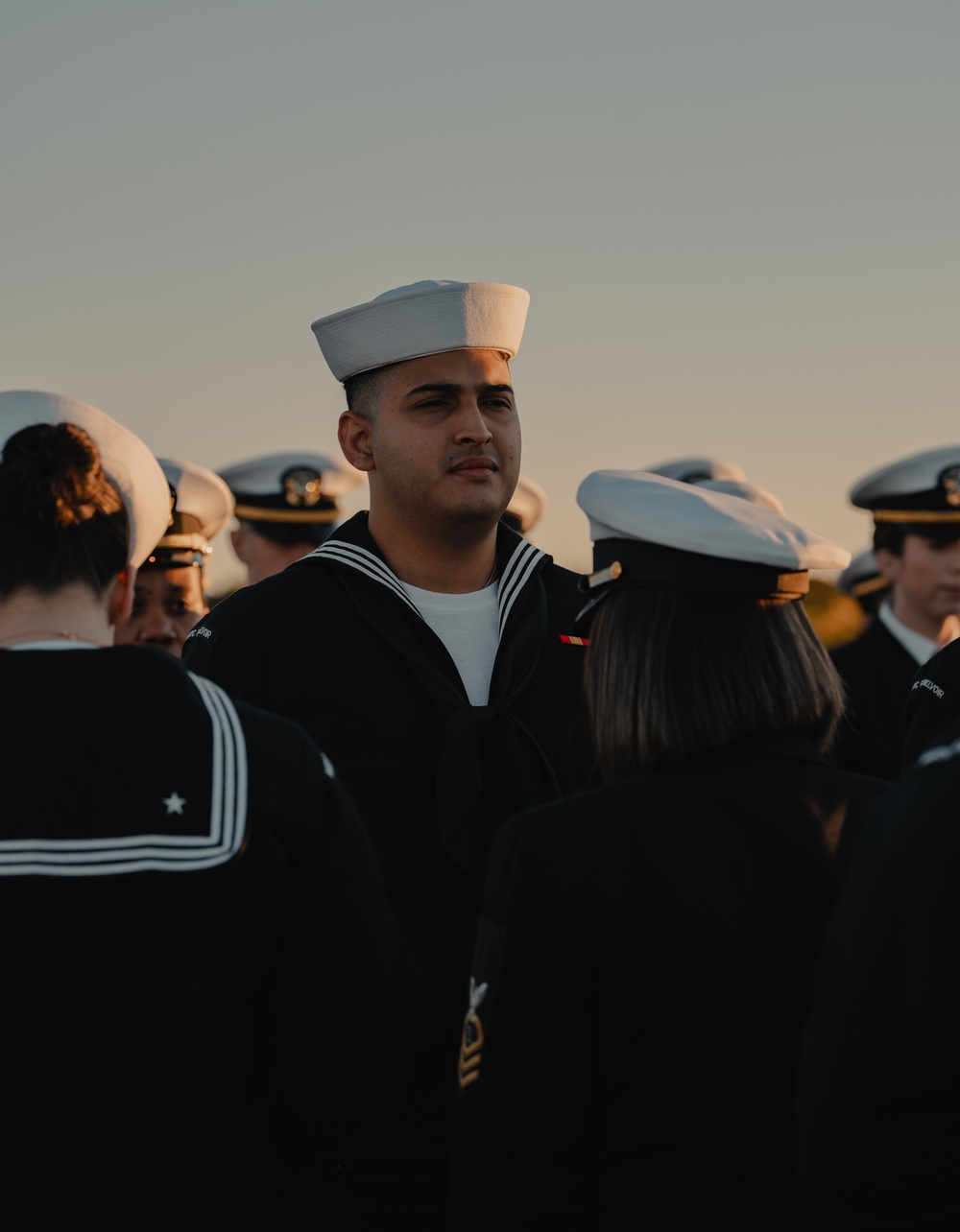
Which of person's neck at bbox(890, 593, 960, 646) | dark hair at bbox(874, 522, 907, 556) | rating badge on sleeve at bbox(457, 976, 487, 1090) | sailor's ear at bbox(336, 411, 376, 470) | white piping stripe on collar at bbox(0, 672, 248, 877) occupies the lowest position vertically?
rating badge on sleeve at bbox(457, 976, 487, 1090)

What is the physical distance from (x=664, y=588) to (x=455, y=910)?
1183 millimetres

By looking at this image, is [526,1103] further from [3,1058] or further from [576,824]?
[3,1058]

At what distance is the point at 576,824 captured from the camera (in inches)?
81.7

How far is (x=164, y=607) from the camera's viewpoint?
16.6ft

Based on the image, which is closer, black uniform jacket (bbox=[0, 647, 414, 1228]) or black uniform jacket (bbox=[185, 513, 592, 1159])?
black uniform jacket (bbox=[0, 647, 414, 1228])

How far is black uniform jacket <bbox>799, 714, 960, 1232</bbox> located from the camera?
1549 mm

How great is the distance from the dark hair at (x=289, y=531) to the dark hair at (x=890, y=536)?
2284 millimetres

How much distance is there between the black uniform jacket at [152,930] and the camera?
77.0 inches

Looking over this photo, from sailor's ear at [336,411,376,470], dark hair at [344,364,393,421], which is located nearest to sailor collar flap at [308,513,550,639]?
sailor's ear at [336,411,376,470]

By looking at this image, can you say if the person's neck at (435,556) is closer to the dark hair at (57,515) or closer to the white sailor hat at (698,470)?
the dark hair at (57,515)

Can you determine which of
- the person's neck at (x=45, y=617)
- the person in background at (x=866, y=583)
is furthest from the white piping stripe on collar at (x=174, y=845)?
the person in background at (x=866, y=583)

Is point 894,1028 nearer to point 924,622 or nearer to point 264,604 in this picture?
point 264,604

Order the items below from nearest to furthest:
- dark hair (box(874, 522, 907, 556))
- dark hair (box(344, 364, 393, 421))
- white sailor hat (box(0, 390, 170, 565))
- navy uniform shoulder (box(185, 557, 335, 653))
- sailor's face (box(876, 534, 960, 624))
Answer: white sailor hat (box(0, 390, 170, 565))
navy uniform shoulder (box(185, 557, 335, 653))
dark hair (box(344, 364, 393, 421))
sailor's face (box(876, 534, 960, 624))
dark hair (box(874, 522, 907, 556))

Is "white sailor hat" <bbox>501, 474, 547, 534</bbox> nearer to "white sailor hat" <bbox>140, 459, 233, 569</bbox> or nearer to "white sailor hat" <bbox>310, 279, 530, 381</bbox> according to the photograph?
"white sailor hat" <bbox>140, 459, 233, 569</bbox>
